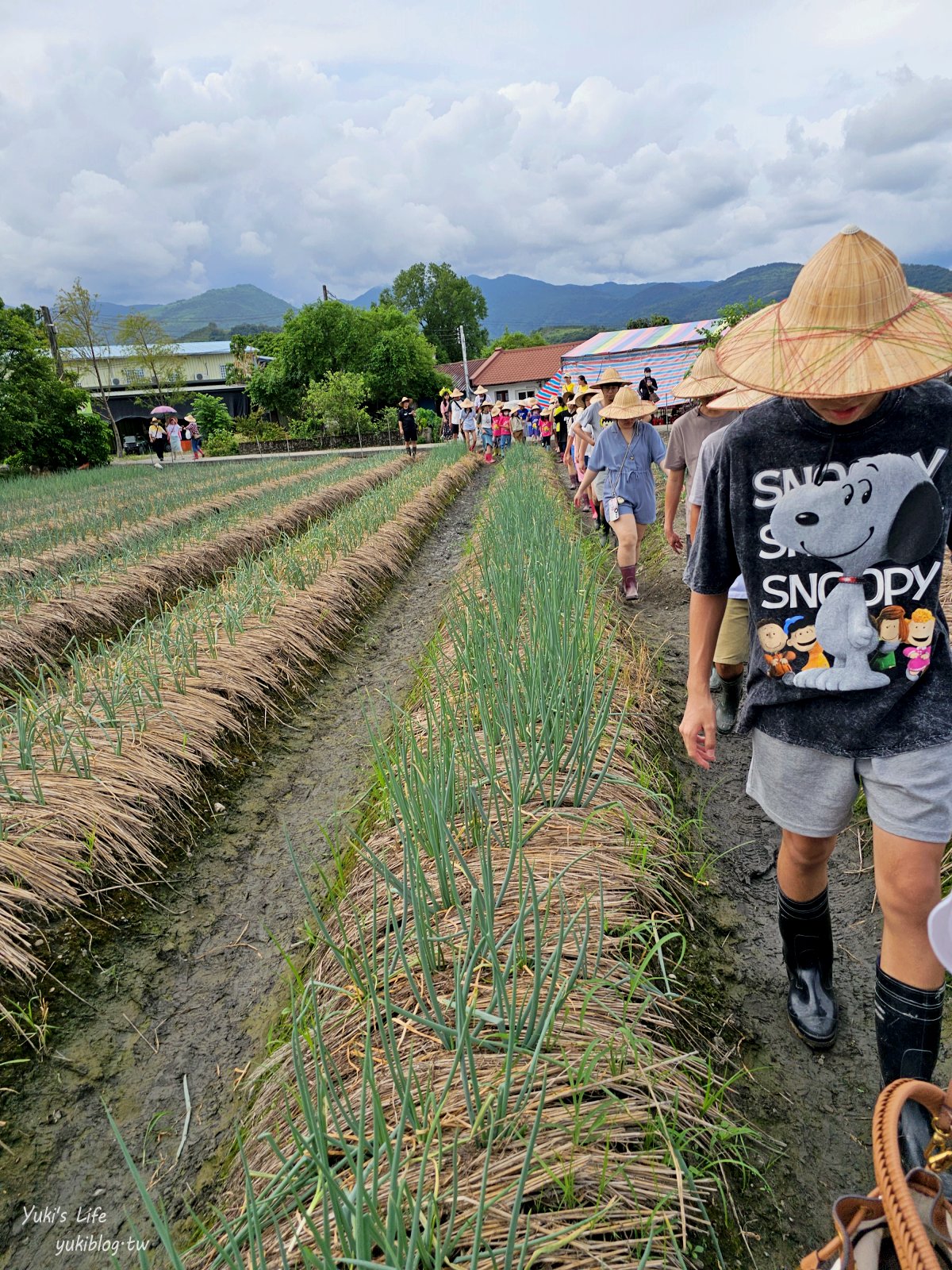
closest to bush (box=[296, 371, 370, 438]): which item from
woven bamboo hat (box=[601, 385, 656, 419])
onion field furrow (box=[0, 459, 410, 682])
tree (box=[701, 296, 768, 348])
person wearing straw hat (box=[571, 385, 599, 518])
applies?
tree (box=[701, 296, 768, 348])

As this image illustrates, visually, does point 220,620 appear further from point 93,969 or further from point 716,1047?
point 716,1047

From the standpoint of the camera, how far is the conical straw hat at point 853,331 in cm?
108

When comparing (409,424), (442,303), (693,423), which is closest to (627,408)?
(693,423)

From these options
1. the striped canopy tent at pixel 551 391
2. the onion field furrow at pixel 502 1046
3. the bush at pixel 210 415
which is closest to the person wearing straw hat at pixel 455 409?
the striped canopy tent at pixel 551 391

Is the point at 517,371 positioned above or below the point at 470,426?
above

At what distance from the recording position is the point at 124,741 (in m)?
2.52

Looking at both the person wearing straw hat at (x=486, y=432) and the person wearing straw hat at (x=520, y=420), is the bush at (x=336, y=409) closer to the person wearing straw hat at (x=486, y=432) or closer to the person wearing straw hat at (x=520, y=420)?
the person wearing straw hat at (x=520, y=420)

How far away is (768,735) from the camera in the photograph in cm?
132

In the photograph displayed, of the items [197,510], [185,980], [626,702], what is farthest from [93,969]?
[197,510]

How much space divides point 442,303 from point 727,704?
54.5 meters

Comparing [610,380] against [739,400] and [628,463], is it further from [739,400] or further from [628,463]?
[739,400]

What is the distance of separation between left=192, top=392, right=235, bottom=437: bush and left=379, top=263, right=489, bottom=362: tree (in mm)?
25367

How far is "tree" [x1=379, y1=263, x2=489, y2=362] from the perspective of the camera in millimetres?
51781

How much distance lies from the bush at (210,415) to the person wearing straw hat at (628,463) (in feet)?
90.5
